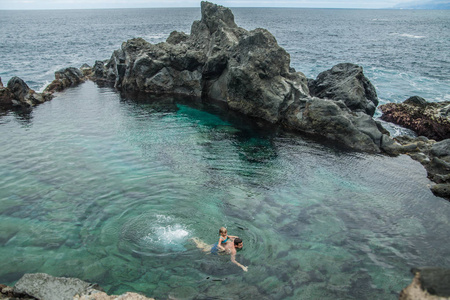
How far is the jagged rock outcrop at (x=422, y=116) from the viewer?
32500 mm

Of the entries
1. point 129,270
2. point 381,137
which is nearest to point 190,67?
point 381,137

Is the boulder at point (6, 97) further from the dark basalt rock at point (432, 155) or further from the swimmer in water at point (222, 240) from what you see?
the dark basalt rock at point (432, 155)

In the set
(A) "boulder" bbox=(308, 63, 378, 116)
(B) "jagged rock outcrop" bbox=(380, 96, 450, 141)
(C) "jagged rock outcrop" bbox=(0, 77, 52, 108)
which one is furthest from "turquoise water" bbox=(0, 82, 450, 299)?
(A) "boulder" bbox=(308, 63, 378, 116)

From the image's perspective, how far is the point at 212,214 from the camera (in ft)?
59.1

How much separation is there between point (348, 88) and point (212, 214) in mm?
27862

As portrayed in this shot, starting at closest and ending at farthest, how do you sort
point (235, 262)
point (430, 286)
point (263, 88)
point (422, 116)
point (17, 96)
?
point (430, 286), point (235, 262), point (263, 88), point (422, 116), point (17, 96)

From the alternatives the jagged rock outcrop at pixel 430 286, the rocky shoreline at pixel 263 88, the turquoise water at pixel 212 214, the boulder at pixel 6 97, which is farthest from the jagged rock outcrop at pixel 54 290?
the boulder at pixel 6 97

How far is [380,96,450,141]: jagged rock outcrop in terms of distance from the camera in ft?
107

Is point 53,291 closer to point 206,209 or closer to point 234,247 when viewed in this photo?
point 234,247

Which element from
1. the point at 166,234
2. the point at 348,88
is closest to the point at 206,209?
the point at 166,234

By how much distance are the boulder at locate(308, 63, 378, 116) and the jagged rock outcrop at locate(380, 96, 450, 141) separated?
2.46 metres

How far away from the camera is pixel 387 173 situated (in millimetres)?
23609

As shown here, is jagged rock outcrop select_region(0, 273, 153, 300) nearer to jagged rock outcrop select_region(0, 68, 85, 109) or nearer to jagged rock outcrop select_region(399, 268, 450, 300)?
jagged rock outcrop select_region(399, 268, 450, 300)

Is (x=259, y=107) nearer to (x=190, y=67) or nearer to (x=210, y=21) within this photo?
(x=190, y=67)
